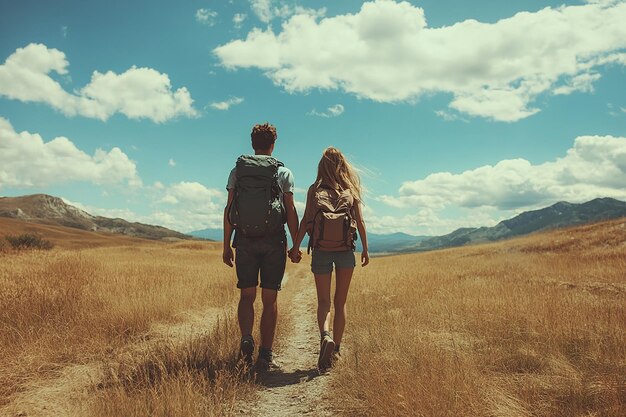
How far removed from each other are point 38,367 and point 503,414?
5312 mm

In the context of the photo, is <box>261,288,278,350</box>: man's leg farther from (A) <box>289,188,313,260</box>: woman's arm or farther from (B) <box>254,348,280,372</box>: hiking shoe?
(A) <box>289,188,313,260</box>: woman's arm

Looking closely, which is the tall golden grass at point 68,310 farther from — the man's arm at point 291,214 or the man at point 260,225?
the man's arm at point 291,214

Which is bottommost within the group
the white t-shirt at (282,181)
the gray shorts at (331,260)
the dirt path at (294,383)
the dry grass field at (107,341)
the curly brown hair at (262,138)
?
the dirt path at (294,383)

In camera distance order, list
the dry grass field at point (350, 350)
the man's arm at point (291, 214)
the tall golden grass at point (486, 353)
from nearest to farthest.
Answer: the tall golden grass at point (486, 353) → the dry grass field at point (350, 350) → the man's arm at point (291, 214)

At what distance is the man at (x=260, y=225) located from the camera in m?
5.29

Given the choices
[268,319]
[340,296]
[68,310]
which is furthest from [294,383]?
[68,310]

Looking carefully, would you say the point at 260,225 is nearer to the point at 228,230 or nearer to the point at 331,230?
the point at 228,230

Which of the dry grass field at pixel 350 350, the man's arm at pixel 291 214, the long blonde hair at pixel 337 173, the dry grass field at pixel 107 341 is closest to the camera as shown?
the dry grass field at pixel 350 350

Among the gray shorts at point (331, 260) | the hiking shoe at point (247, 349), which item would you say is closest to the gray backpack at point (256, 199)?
the gray shorts at point (331, 260)

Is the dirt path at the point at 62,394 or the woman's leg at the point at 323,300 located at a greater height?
the woman's leg at the point at 323,300

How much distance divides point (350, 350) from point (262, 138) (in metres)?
3.46

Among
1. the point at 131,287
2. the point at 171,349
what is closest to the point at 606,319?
the point at 171,349

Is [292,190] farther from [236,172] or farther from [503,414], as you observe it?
[503,414]

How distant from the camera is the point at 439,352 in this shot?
205 inches
